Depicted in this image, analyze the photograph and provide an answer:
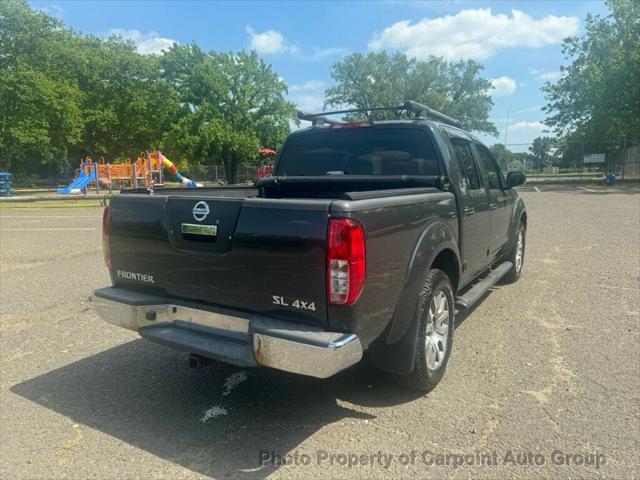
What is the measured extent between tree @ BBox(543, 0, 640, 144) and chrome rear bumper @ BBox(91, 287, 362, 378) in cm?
3459

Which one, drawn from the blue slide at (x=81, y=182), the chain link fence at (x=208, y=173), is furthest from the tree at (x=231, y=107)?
the blue slide at (x=81, y=182)

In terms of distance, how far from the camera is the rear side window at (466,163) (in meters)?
4.64

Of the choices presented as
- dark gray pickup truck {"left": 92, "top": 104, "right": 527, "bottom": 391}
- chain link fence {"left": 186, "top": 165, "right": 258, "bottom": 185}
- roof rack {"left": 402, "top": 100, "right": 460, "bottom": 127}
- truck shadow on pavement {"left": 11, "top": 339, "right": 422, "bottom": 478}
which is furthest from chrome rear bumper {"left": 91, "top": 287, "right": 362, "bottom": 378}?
chain link fence {"left": 186, "top": 165, "right": 258, "bottom": 185}

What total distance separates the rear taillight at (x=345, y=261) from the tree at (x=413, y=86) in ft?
174

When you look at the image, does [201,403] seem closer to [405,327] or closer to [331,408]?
[331,408]

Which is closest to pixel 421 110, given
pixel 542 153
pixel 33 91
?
pixel 33 91

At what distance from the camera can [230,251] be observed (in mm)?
3006

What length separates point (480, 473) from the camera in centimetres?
269

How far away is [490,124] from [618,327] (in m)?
57.9

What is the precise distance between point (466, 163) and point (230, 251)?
288 cm

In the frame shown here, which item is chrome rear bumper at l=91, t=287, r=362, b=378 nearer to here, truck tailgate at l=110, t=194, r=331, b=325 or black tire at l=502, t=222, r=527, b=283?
truck tailgate at l=110, t=194, r=331, b=325

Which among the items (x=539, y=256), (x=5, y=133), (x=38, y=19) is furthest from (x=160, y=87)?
(x=539, y=256)

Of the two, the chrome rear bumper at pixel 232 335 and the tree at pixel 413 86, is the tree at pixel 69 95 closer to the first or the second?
the tree at pixel 413 86

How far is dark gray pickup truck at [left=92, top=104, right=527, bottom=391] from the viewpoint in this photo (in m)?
2.72
